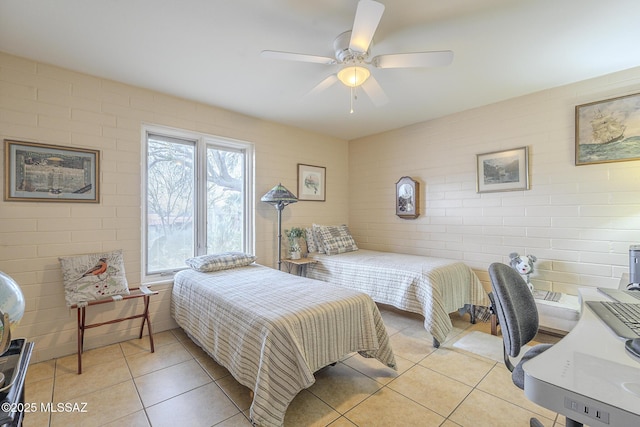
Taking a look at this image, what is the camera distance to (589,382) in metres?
0.78

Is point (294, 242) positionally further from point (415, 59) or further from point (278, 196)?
point (415, 59)

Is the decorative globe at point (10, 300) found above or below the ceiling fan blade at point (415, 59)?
below

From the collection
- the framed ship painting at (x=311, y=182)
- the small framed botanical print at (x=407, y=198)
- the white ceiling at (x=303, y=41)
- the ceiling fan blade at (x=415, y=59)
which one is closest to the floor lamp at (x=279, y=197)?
the framed ship painting at (x=311, y=182)

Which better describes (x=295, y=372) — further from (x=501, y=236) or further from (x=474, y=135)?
(x=474, y=135)

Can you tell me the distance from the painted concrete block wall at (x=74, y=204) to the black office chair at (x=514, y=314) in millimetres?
3081

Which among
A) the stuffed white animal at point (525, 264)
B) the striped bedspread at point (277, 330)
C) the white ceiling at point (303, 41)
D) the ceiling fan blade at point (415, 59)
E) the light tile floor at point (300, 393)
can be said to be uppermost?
the white ceiling at point (303, 41)

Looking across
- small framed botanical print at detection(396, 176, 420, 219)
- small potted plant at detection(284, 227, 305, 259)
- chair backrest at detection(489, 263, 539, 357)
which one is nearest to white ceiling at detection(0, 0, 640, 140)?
small framed botanical print at detection(396, 176, 420, 219)

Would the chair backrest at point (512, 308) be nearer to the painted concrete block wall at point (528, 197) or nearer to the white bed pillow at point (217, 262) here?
the painted concrete block wall at point (528, 197)

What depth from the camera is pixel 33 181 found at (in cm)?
235

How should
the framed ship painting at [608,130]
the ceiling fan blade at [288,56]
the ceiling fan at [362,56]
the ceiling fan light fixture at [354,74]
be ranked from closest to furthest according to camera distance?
the ceiling fan at [362,56] < the ceiling fan blade at [288,56] < the ceiling fan light fixture at [354,74] < the framed ship painting at [608,130]

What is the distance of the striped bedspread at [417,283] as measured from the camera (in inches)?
105

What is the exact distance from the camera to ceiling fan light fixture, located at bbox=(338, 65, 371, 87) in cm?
209

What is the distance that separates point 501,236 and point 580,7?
2.21 m

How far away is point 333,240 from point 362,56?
2.60 meters
